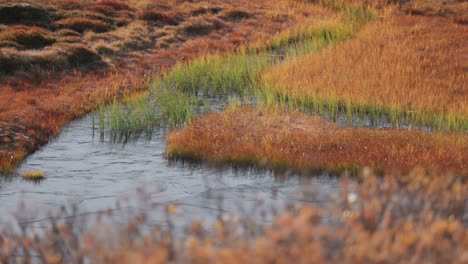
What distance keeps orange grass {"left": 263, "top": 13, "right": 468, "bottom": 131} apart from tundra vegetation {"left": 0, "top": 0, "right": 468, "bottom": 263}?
0.08 meters

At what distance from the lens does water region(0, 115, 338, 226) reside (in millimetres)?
13134

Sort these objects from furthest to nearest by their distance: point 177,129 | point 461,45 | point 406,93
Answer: point 461,45 < point 406,93 < point 177,129

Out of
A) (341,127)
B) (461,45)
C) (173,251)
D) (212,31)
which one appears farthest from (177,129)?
(212,31)

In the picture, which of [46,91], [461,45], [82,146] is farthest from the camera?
[461,45]

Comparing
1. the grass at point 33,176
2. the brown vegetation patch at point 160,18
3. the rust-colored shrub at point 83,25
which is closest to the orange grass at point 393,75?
the grass at point 33,176

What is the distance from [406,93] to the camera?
814 inches

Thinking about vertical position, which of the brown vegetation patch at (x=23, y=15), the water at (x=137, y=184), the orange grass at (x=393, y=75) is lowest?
the water at (x=137, y=184)

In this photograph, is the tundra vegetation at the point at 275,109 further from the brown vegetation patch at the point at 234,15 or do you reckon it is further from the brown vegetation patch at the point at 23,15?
the brown vegetation patch at the point at 234,15

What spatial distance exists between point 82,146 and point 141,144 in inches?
57.3

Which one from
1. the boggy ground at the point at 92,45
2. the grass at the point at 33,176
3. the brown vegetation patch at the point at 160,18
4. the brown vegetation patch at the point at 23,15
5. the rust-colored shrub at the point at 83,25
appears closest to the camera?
the grass at the point at 33,176

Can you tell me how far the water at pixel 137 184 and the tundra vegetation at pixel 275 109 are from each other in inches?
20.0

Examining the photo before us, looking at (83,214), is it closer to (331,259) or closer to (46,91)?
(331,259)

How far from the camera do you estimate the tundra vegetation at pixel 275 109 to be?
283 inches

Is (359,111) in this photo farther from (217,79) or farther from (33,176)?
(33,176)
